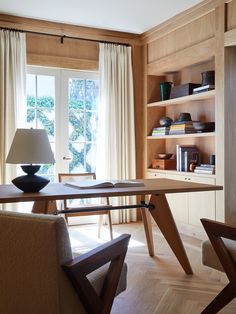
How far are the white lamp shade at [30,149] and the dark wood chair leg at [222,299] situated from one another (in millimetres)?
1217

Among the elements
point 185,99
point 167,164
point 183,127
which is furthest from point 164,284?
point 185,99

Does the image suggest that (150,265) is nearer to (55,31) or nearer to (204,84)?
(204,84)

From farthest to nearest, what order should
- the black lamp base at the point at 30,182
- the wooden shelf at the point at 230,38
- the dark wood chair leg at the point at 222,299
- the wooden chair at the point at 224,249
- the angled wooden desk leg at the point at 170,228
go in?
1. the wooden shelf at the point at 230,38
2. the angled wooden desk leg at the point at 170,228
3. the black lamp base at the point at 30,182
4. the dark wood chair leg at the point at 222,299
5. the wooden chair at the point at 224,249

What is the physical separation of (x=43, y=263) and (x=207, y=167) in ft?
9.42

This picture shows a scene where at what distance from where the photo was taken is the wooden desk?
88.6 inches

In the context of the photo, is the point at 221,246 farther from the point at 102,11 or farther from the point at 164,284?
the point at 102,11

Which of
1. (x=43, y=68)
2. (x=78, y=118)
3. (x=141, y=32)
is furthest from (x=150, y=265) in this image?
(x=141, y=32)

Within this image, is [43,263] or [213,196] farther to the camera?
[213,196]

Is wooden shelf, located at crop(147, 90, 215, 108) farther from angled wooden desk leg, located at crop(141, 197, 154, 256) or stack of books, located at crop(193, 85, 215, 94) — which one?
angled wooden desk leg, located at crop(141, 197, 154, 256)

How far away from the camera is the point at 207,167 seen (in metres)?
3.87

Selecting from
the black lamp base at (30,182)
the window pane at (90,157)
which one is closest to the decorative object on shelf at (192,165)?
the window pane at (90,157)

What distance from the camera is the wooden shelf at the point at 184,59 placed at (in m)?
3.83

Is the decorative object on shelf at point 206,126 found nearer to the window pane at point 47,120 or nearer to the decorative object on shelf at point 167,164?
the decorative object on shelf at point 167,164

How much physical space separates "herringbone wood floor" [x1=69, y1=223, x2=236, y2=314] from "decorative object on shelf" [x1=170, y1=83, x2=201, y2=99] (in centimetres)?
168
